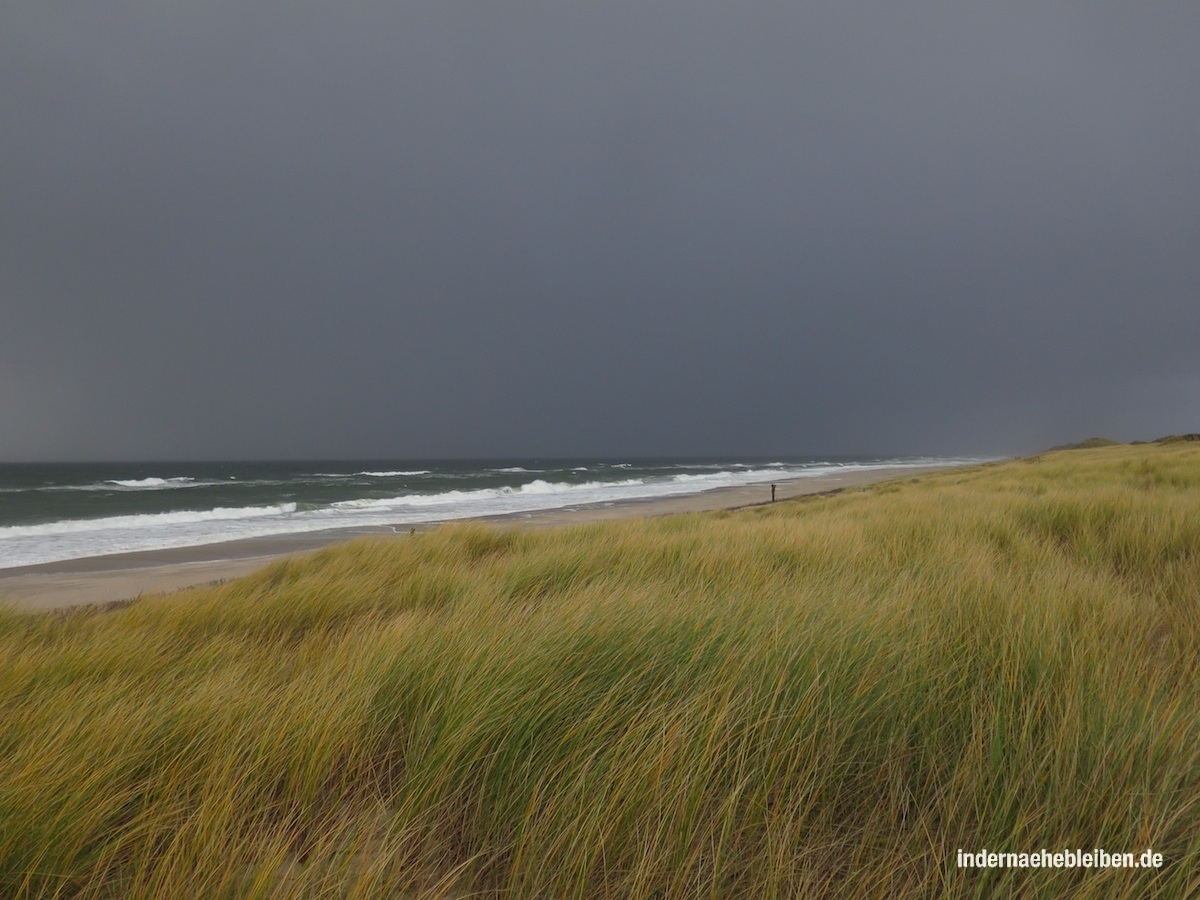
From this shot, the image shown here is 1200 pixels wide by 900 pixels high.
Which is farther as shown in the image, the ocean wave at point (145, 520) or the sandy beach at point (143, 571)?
the ocean wave at point (145, 520)

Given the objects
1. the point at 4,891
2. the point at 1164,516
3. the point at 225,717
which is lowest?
the point at 4,891

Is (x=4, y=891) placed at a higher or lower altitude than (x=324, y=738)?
lower

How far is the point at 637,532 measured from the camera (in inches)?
262

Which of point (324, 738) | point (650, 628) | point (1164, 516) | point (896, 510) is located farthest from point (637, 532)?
point (324, 738)

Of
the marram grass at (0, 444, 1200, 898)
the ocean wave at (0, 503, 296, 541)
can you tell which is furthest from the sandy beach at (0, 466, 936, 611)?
the ocean wave at (0, 503, 296, 541)

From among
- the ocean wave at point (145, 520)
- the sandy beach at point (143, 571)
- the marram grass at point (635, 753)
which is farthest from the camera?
the ocean wave at point (145, 520)

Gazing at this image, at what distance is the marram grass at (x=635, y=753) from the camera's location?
1291 mm

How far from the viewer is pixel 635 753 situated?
5.18 ft

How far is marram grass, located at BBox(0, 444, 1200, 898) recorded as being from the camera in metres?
1.29

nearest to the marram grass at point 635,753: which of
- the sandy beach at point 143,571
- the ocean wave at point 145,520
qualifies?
the sandy beach at point 143,571

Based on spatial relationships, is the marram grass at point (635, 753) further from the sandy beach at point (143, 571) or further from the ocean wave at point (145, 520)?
the ocean wave at point (145, 520)

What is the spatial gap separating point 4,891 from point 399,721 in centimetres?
95

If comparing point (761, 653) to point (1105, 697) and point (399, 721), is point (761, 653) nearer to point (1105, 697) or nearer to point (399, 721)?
point (1105, 697)

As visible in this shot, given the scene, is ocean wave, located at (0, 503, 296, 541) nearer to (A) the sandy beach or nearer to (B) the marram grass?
(A) the sandy beach
